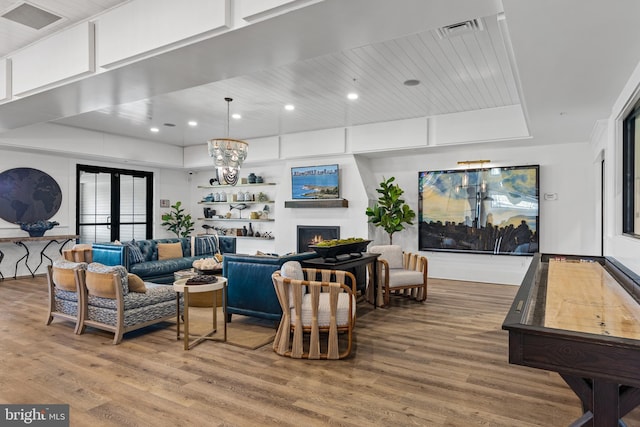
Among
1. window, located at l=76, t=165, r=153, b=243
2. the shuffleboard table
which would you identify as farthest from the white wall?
window, located at l=76, t=165, r=153, b=243

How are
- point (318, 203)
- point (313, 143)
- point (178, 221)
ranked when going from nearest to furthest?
1. point (313, 143)
2. point (318, 203)
3. point (178, 221)

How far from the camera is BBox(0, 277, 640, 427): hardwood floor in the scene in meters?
2.46

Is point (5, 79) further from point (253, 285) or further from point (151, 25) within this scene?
point (253, 285)

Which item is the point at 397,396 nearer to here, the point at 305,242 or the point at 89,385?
the point at 89,385

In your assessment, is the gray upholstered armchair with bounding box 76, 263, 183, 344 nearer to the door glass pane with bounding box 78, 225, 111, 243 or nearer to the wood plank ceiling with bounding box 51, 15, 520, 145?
the wood plank ceiling with bounding box 51, 15, 520, 145

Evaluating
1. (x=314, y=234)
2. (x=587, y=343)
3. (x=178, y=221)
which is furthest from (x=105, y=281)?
(x=178, y=221)

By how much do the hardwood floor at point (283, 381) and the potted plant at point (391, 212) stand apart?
10.4ft

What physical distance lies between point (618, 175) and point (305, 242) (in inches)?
222

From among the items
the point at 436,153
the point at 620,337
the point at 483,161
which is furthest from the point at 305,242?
the point at 620,337

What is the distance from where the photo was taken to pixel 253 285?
14.1 ft

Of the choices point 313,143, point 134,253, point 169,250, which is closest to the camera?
point 134,253

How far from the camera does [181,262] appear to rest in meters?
6.66

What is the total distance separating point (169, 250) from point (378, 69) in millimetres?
4664

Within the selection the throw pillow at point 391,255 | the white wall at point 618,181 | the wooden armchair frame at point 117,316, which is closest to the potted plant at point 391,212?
the throw pillow at point 391,255
